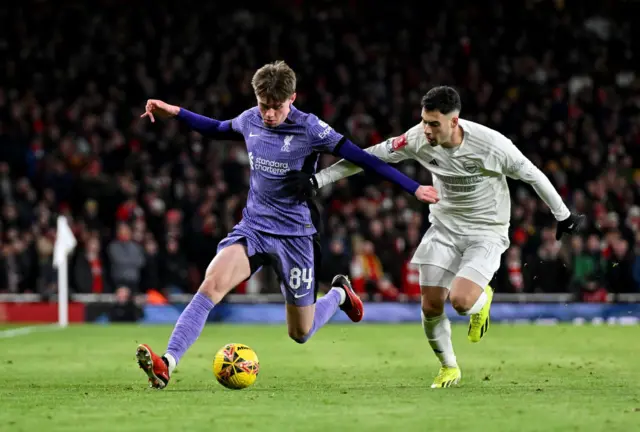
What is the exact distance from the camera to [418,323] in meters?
19.8

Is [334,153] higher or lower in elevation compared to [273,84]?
lower

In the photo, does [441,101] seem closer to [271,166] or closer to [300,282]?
[271,166]

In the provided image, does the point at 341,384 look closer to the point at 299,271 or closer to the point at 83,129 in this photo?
the point at 299,271

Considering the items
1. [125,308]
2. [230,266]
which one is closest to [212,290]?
[230,266]

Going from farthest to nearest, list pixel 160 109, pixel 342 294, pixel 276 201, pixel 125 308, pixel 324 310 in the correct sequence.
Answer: pixel 125 308 < pixel 342 294 < pixel 324 310 < pixel 160 109 < pixel 276 201

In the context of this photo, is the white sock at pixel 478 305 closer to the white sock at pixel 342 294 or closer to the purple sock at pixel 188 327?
the white sock at pixel 342 294

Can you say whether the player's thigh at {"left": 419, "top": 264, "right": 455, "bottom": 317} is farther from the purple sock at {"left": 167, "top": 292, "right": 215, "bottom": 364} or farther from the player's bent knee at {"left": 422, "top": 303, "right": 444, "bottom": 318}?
the purple sock at {"left": 167, "top": 292, "right": 215, "bottom": 364}

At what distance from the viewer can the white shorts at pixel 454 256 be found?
945 centimetres

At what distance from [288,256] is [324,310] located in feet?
3.03

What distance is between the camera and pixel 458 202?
959cm

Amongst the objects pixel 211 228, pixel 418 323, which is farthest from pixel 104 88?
pixel 418 323

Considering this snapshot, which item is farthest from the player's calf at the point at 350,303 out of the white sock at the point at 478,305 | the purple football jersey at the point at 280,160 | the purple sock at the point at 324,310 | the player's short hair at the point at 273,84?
the player's short hair at the point at 273,84

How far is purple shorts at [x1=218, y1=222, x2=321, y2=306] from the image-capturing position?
8898 millimetres

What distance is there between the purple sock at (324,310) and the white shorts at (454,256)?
823 millimetres
